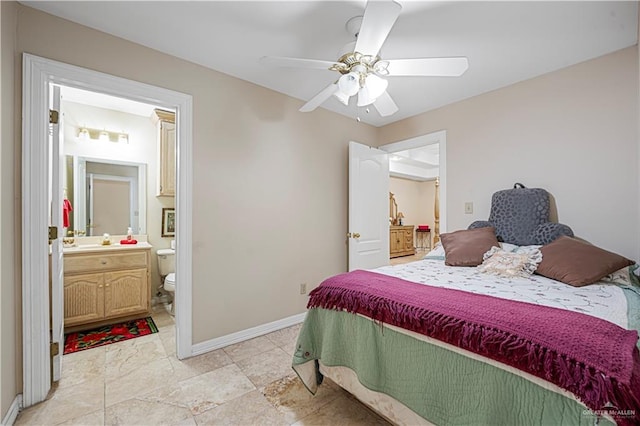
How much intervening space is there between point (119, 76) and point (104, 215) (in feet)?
6.41

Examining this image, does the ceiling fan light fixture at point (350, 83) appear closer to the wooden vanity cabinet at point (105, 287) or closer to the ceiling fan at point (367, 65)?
the ceiling fan at point (367, 65)

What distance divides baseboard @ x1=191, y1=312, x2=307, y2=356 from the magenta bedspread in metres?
1.48

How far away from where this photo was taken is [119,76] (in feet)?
6.57

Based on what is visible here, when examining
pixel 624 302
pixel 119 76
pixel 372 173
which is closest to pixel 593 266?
pixel 624 302

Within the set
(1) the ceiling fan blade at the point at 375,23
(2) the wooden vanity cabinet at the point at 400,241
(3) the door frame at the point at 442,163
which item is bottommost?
(2) the wooden vanity cabinet at the point at 400,241

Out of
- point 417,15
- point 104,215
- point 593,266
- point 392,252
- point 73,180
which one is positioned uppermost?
point 417,15

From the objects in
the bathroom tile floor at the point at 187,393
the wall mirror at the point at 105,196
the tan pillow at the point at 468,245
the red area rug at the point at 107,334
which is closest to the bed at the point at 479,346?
the bathroom tile floor at the point at 187,393

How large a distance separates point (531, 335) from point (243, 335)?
2277 mm

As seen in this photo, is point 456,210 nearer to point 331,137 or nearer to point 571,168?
point 571,168

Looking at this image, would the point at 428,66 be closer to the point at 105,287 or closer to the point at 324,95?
the point at 324,95

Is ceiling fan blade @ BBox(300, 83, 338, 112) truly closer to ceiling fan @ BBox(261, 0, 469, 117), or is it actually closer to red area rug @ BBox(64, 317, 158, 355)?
ceiling fan @ BBox(261, 0, 469, 117)

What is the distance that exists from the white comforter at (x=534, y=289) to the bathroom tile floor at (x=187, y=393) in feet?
2.88

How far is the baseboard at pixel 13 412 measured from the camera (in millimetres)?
1457

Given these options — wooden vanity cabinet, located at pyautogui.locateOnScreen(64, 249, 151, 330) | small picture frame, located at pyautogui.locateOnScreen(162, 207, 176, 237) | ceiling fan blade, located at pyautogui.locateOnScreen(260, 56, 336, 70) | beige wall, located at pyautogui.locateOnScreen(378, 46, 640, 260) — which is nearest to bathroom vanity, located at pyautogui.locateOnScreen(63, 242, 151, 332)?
wooden vanity cabinet, located at pyautogui.locateOnScreen(64, 249, 151, 330)
